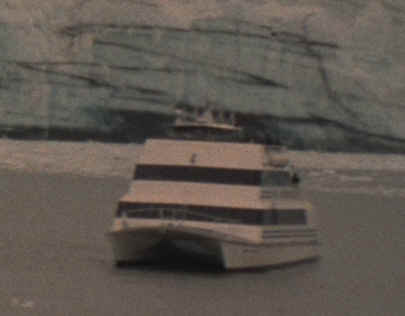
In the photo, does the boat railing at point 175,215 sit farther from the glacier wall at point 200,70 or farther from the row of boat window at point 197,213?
the glacier wall at point 200,70

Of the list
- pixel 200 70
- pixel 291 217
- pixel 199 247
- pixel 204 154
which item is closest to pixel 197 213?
pixel 199 247

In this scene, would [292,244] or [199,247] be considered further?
[292,244]

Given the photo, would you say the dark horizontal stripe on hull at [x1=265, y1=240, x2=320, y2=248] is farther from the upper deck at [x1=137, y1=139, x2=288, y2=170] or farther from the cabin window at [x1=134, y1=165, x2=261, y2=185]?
the upper deck at [x1=137, y1=139, x2=288, y2=170]

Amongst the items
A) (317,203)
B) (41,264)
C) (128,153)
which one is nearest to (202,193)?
(41,264)

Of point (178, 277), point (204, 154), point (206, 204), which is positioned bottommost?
point (178, 277)

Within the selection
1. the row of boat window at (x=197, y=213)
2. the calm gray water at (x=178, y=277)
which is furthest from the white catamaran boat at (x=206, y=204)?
Result: the calm gray water at (x=178, y=277)

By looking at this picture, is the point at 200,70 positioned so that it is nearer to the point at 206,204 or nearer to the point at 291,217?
the point at 291,217
